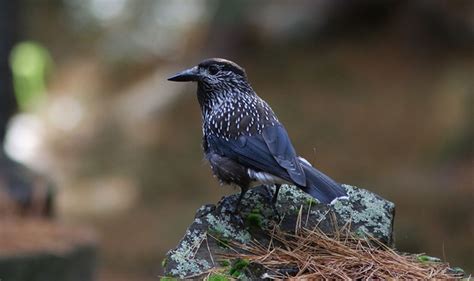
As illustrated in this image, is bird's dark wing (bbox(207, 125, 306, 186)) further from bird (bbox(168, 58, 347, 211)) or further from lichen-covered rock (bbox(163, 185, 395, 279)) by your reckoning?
lichen-covered rock (bbox(163, 185, 395, 279))

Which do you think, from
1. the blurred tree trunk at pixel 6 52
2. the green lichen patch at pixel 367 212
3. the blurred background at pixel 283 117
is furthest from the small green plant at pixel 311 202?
the blurred background at pixel 283 117

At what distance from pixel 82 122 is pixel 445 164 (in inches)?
294

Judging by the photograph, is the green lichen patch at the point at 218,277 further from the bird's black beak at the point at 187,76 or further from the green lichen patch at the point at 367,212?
the bird's black beak at the point at 187,76

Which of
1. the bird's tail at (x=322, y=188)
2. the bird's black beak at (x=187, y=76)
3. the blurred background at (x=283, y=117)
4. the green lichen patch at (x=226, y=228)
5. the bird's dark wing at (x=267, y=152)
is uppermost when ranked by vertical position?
the blurred background at (x=283, y=117)

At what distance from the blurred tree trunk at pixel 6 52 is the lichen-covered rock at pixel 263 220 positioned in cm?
631

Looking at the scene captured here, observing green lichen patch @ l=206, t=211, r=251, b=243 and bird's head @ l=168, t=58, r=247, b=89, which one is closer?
green lichen patch @ l=206, t=211, r=251, b=243

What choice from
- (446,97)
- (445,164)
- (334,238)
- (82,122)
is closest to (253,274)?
(334,238)

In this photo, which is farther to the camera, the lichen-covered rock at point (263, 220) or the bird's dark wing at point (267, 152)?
the bird's dark wing at point (267, 152)

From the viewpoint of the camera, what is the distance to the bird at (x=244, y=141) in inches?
181

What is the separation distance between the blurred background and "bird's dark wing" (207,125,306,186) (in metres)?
7.13

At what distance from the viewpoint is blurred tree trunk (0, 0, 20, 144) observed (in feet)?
35.6

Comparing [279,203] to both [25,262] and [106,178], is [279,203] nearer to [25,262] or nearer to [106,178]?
[25,262]

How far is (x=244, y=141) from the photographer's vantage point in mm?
5027

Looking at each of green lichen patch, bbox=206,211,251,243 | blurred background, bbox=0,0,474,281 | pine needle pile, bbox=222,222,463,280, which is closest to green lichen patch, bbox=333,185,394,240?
pine needle pile, bbox=222,222,463,280
